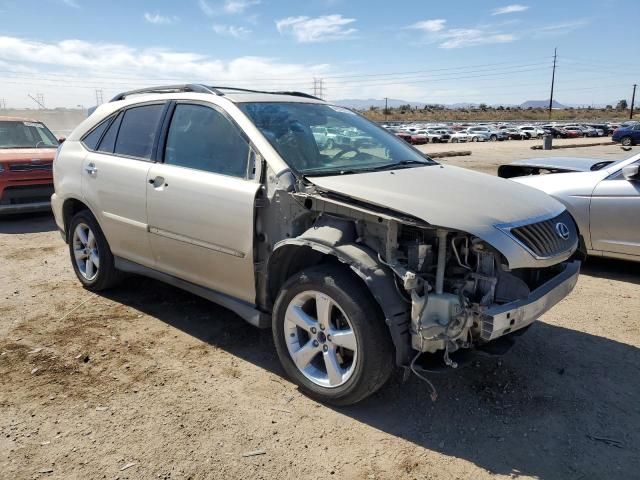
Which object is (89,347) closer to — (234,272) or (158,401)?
(158,401)

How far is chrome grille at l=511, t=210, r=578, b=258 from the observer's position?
2920 millimetres

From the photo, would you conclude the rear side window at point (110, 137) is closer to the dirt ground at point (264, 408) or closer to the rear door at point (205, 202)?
the rear door at point (205, 202)

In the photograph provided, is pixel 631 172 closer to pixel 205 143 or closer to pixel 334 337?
pixel 334 337

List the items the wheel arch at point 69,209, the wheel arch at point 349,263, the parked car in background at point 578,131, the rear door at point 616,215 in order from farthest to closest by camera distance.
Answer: the parked car in background at point 578,131 → the rear door at point 616,215 → the wheel arch at point 69,209 → the wheel arch at point 349,263

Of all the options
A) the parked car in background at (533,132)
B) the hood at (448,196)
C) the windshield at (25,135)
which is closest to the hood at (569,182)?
the hood at (448,196)

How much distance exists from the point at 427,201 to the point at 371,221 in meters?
0.33

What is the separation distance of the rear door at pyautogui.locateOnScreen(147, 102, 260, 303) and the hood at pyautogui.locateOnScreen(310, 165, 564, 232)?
2.04ft

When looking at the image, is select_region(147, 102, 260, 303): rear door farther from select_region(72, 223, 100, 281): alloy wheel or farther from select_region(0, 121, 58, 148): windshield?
select_region(0, 121, 58, 148): windshield

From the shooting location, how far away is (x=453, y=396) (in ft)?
11.0

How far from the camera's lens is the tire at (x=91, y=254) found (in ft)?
15.8

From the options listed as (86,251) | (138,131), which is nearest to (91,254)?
(86,251)

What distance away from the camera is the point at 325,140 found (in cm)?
391

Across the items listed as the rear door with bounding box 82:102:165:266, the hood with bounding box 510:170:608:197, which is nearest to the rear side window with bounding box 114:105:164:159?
the rear door with bounding box 82:102:165:266

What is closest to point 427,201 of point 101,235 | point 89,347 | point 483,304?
point 483,304
